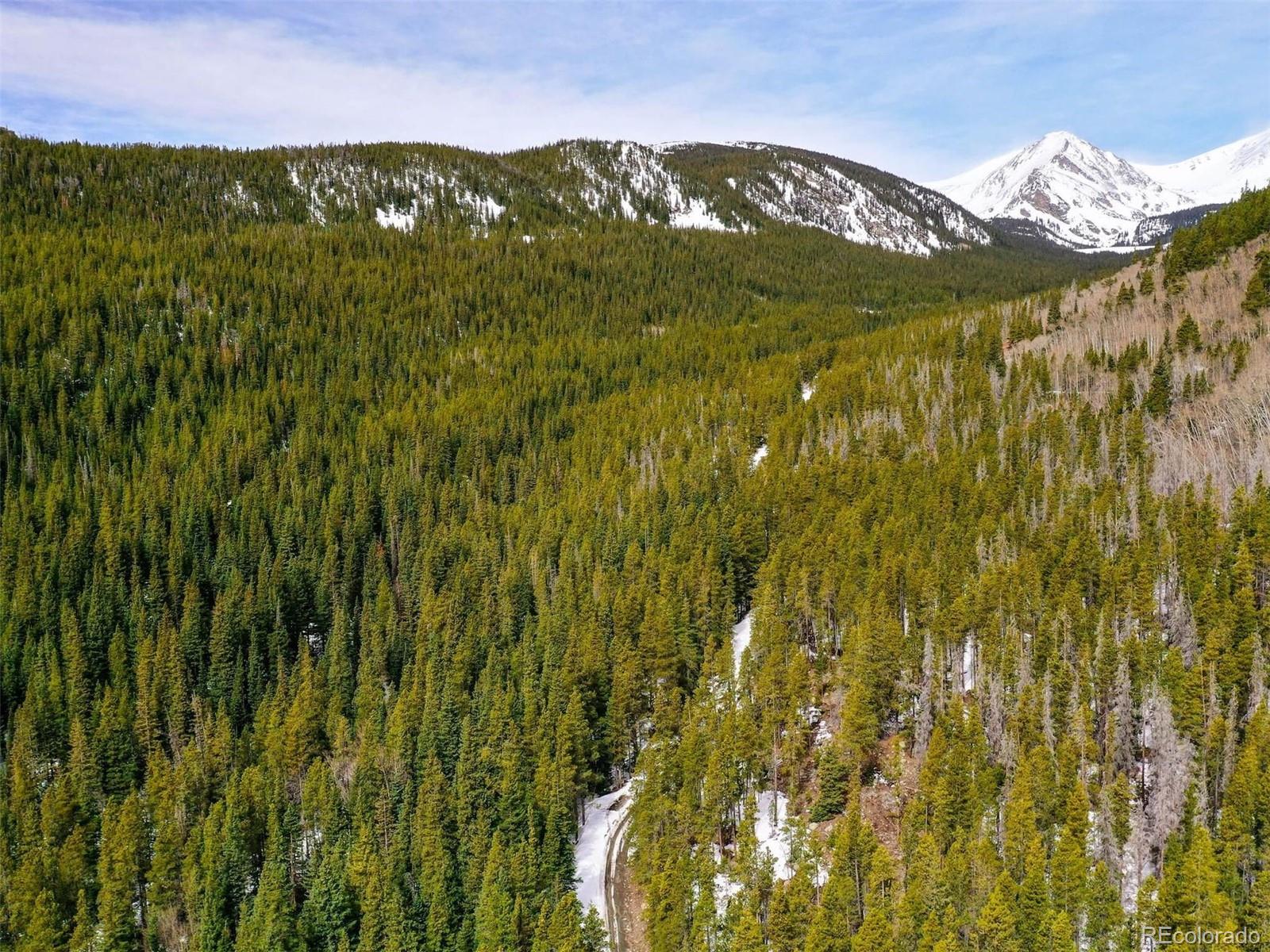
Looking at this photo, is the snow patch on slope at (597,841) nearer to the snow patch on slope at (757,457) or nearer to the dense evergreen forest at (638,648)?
the dense evergreen forest at (638,648)

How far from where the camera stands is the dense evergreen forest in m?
47.8

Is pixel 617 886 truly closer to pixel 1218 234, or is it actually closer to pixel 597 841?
pixel 597 841

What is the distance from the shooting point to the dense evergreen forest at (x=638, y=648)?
4778 centimetres

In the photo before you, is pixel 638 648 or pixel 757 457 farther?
pixel 757 457

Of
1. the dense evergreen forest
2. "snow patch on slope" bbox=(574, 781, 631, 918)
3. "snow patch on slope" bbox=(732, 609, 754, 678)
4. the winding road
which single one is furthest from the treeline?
the winding road

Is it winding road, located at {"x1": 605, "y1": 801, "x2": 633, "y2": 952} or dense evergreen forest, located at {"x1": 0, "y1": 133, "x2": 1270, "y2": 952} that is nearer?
dense evergreen forest, located at {"x1": 0, "y1": 133, "x2": 1270, "y2": 952}

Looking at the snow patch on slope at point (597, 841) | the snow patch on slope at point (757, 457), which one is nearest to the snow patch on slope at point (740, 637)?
the snow patch on slope at point (597, 841)

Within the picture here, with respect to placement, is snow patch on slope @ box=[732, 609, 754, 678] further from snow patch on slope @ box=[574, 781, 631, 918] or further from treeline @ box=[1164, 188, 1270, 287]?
treeline @ box=[1164, 188, 1270, 287]

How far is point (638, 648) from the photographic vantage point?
267 ft

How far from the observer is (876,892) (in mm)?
45562

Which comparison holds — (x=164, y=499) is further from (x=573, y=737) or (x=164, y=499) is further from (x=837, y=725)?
(x=837, y=725)

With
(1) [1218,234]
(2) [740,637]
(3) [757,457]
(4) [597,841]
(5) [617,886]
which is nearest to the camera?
(5) [617,886]

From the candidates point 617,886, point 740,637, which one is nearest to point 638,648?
point 740,637


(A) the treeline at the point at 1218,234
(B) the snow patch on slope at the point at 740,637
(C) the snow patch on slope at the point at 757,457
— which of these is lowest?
(B) the snow patch on slope at the point at 740,637
